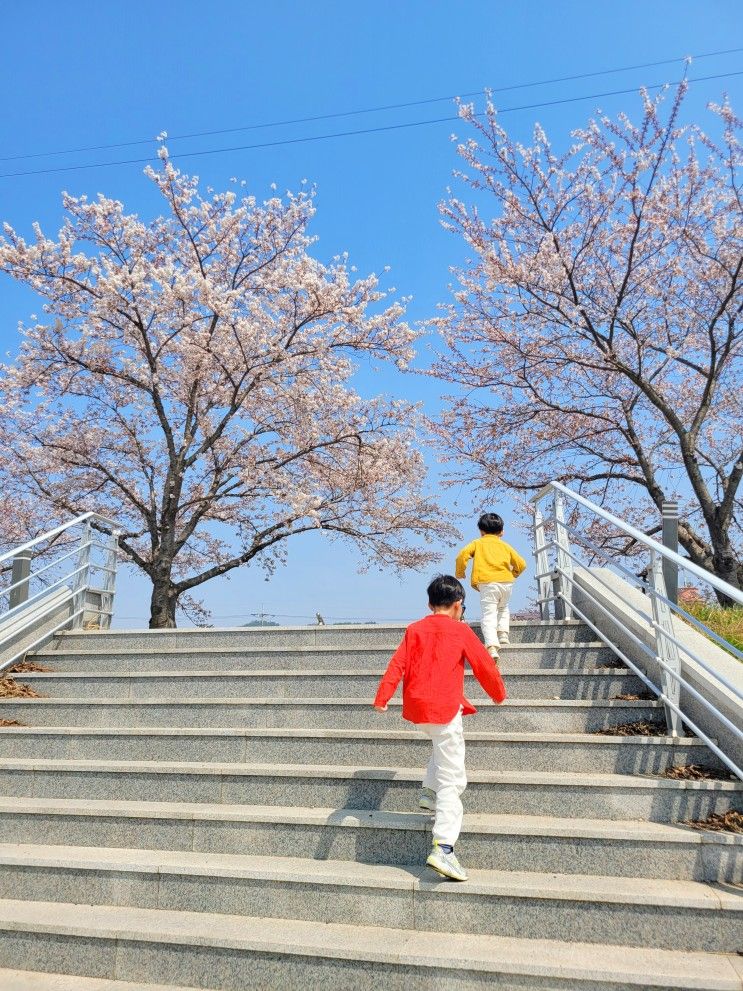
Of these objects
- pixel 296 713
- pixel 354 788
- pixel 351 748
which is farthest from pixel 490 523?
pixel 354 788

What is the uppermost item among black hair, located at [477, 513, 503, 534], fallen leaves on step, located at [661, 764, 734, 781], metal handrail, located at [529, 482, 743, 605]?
black hair, located at [477, 513, 503, 534]

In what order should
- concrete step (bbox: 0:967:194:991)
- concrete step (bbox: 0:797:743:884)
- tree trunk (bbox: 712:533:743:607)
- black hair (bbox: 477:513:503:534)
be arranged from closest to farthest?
1. concrete step (bbox: 0:967:194:991)
2. concrete step (bbox: 0:797:743:884)
3. black hair (bbox: 477:513:503:534)
4. tree trunk (bbox: 712:533:743:607)

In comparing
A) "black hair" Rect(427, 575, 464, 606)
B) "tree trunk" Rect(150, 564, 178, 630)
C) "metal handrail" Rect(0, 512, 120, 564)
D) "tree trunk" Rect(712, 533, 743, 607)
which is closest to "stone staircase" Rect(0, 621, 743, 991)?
"black hair" Rect(427, 575, 464, 606)

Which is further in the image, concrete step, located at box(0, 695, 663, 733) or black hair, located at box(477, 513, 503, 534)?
black hair, located at box(477, 513, 503, 534)

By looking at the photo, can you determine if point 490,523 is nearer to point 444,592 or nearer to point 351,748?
point 444,592

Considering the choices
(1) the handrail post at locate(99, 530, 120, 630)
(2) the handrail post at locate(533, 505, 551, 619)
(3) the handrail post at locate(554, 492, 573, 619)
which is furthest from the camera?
(1) the handrail post at locate(99, 530, 120, 630)

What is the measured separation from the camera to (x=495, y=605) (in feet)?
17.4

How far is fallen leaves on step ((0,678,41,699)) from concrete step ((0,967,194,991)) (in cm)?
241

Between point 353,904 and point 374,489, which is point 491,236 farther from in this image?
point 353,904

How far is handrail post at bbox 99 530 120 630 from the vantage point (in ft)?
23.3

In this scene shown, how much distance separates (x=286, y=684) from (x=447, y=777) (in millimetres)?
1862

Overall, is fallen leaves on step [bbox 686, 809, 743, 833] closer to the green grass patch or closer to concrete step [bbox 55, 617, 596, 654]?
concrete step [bbox 55, 617, 596, 654]

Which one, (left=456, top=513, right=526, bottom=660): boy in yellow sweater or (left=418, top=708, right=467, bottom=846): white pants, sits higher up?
(left=456, top=513, right=526, bottom=660): boy in yellow sweater

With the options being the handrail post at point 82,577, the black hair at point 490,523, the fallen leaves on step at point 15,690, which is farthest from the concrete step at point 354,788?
the handrail post at point 82,577
